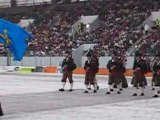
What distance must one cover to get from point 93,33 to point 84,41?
235 centimetres

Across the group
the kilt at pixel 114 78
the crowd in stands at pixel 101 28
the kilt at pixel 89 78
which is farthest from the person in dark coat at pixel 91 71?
the crowd in stands at pixel 101 28

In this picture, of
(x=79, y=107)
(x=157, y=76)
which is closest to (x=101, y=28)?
(x=157, y=76)

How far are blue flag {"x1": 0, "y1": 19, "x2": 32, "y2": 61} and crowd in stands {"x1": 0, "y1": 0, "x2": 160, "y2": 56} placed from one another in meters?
27.4

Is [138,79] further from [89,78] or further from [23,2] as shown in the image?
[23,2]

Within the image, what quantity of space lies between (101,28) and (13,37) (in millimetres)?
39825

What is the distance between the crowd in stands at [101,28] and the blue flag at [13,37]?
27.4 metres

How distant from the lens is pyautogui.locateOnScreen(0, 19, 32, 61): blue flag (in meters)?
14.3

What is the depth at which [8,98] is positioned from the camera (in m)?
19.9

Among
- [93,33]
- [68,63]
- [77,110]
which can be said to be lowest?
[77,110]

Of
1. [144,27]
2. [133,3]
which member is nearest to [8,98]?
[144,27]

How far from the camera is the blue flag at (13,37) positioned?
14.3m

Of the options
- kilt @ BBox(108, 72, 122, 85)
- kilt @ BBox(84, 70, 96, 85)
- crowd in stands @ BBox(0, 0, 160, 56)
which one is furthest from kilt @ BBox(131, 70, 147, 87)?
crowd in stands @ BBox(0, 0, 160, 56)

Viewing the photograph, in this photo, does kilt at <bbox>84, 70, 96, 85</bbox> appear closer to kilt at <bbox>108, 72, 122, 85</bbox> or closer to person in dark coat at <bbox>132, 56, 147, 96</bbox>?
kilt at <bbox>108, 72, 122, 85</bbox>

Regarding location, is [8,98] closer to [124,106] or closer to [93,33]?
[124,106]
